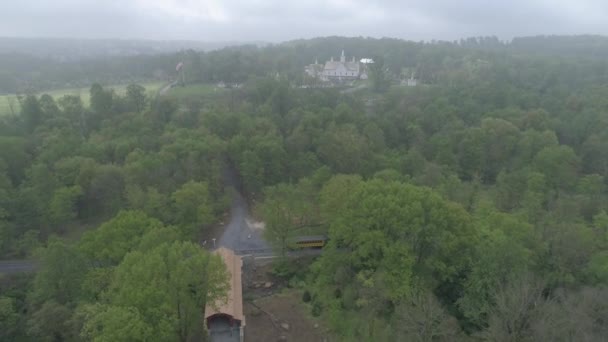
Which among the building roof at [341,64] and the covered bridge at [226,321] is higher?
the building roof at [341,64]

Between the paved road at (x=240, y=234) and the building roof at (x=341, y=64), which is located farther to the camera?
the building roof at (x=341, y=64)

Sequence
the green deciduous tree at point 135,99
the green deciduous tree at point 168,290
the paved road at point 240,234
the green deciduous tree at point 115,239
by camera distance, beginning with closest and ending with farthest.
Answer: the green deciduous tree at point 168,290
the green deciduous tree at point 115,239
the paved road at point 240,234
the green deciduous tree at point 135,99

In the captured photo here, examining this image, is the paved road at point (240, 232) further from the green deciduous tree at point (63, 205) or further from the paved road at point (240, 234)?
the green deciduous tree at point (63, 205)

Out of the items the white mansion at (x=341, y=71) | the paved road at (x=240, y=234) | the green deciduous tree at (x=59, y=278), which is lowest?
the paved road at (x=240, y=234)

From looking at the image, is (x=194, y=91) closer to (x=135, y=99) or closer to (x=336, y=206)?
(x=135, y=99)

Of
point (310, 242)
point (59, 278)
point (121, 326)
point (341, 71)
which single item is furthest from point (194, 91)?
point (121, 326)

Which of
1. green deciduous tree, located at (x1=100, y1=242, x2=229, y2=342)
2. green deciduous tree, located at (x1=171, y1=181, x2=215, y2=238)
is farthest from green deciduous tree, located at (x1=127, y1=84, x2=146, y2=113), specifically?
green deciduous tree, located at (x1=100, y1=242, x2=229, y2=342)

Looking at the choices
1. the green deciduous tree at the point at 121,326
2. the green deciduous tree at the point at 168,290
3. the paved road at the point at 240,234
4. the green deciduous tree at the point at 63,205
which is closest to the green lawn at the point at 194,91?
the paved road at the point at 240,234

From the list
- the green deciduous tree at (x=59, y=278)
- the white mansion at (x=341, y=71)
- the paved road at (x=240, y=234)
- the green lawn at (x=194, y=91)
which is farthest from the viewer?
the white mansion at (x=341, y=71)

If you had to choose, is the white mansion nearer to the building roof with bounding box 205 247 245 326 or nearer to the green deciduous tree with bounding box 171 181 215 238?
the green deciduous tree with bounding box 171 181 215 238
